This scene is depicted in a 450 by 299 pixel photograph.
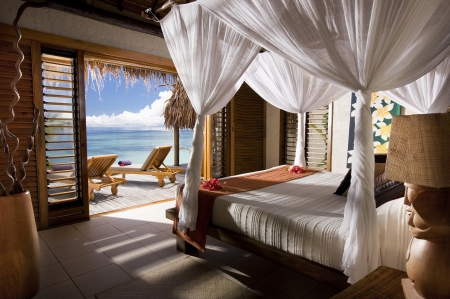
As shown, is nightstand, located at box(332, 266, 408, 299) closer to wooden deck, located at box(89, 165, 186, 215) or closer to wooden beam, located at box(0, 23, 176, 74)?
wooden deck, located at box(89, 165, 186, 215)

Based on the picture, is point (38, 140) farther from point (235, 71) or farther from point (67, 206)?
point (235, 71)

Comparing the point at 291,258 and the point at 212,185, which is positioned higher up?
the point at 212,185

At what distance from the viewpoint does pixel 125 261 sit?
7.82 feet

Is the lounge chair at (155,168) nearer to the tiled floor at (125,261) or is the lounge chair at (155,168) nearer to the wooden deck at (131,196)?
the wooden deck at (131,196)

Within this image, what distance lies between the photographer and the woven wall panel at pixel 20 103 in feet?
8.82

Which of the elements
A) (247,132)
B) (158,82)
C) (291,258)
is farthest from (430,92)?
(158,82)

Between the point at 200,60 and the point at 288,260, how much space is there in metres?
1.64

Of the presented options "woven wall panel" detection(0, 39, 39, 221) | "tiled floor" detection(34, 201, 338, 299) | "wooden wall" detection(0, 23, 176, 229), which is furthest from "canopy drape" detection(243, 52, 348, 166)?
"woven wall panel" detection(0, 39, 39, 221)

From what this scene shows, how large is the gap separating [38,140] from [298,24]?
9.16 ft

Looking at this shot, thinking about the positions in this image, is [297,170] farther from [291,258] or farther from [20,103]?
[20,103]

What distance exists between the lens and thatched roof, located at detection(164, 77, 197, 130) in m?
6.71

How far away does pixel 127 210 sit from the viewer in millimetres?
3785

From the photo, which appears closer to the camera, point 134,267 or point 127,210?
point 134,267

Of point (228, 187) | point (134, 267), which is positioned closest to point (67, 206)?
point (134, 267)
